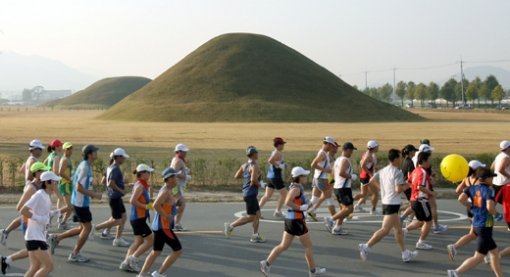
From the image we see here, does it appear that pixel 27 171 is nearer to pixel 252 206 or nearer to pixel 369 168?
pixel 252 206

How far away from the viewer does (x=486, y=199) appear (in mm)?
8586

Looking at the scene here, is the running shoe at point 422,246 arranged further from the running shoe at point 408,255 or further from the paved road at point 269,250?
the running shoe at point 408,255

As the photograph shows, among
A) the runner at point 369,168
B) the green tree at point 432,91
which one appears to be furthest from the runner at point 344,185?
the green tree at point 432,91

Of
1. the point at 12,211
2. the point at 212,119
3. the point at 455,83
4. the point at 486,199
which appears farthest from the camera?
the point at 455,83

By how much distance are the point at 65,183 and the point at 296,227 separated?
19.2 feet

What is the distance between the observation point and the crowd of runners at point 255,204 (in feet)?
27.7

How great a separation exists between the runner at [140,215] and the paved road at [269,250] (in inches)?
9.8

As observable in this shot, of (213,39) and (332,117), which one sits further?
(213,39)

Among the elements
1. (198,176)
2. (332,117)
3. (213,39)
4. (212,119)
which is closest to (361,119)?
(332,117)

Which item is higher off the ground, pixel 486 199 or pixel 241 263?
pixel 486 199

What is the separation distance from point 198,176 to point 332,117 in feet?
261

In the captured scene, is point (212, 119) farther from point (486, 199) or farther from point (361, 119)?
point (486, 199)

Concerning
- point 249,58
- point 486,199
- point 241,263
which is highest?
point 249,58

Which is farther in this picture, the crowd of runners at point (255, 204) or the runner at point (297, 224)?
the runner at point (297, 224)
